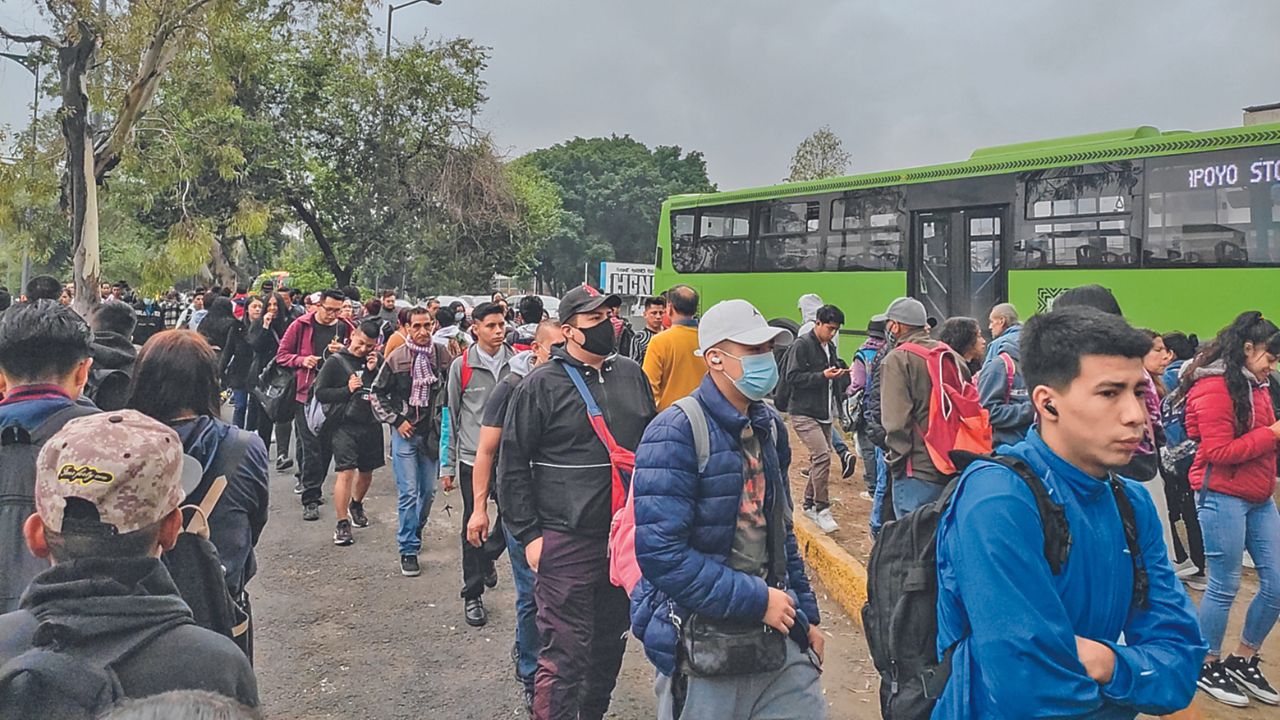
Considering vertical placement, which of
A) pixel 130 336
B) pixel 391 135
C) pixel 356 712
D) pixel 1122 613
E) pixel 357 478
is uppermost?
pixel 391 135

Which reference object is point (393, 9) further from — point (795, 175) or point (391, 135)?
point (795, 175)

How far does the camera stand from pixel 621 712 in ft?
13.3

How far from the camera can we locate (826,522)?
6.63 metres

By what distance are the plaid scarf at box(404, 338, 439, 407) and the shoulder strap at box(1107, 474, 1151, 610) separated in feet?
16.3

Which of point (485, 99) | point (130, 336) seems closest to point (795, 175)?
point (485, 99)

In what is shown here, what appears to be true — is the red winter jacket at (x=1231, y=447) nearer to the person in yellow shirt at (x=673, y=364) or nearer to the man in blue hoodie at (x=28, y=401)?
the person in yellow shirt at (x=673, y=364)

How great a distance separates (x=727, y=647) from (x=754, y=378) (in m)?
0.81

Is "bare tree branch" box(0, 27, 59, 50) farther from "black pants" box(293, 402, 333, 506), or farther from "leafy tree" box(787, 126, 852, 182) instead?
"leafy tree" box(787, 126, 852, 182)

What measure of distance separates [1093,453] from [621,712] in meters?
2.91

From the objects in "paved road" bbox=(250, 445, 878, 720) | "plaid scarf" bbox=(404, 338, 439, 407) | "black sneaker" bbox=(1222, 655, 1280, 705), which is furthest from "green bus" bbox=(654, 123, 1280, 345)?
"plaid scarf" bbox=(404, 338, 439, 407)

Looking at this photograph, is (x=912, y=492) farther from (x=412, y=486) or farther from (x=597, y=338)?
(x=412, y=486)

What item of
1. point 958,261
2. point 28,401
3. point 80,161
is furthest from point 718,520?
point 80,161

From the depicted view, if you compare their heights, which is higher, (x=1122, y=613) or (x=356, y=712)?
(x=1122, y=613)

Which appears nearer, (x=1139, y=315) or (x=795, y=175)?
(x=1139, y=315)
